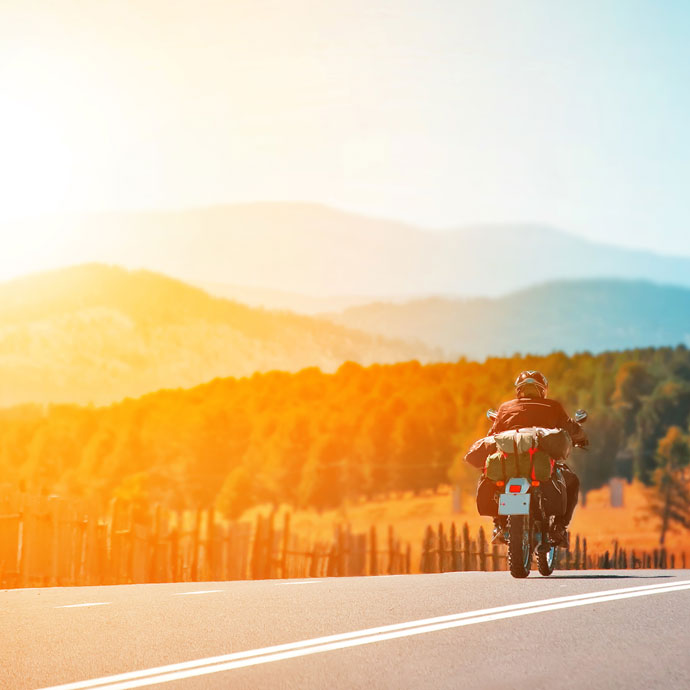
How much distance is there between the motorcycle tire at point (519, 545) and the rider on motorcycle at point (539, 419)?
22 centimetres

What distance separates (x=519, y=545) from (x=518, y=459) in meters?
0.90

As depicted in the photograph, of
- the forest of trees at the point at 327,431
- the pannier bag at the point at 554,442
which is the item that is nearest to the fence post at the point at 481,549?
the pannier bag at the point at 554,442

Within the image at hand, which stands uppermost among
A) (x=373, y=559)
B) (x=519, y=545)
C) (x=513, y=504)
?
(x=513, y=504)

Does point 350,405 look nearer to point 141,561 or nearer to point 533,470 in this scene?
point 141,561

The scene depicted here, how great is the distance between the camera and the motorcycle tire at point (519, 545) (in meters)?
12.6

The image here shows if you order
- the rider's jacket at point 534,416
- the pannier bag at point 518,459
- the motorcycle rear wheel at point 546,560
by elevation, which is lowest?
the motorcycle rear wheel at point 546,560

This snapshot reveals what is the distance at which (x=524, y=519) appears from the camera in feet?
41.3

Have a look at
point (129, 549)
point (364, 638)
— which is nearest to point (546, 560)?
point (364, 638)

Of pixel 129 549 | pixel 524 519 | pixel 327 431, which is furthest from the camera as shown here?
pixel 327 431

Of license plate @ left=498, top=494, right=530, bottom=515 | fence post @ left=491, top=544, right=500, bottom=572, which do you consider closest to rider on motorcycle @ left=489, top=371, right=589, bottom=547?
license plate @ left=498, top=494, right=530, bottom=515

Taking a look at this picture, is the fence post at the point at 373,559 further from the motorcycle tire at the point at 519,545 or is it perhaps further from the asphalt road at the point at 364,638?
the asphalt road at the point at 364,638

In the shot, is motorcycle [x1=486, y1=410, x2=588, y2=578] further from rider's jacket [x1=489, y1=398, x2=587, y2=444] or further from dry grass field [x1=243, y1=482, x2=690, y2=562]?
dry grass field [x1=243, y1=482, x2=690, y2=562]

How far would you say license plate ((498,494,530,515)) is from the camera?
40.4 ft

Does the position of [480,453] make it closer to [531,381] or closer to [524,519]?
[524,519]
